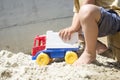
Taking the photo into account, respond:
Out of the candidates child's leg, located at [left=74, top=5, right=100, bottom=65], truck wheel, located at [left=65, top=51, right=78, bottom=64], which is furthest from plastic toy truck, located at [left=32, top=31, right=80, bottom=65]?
child's leg, located at [left=74, top=5, right=100, bottom=65]

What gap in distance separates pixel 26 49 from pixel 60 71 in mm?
1423

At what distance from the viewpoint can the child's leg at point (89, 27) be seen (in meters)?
2.71

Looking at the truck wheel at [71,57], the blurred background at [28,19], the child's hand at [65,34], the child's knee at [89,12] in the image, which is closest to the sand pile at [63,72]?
the truck wheel at [71,57]

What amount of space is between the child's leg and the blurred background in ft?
3.44

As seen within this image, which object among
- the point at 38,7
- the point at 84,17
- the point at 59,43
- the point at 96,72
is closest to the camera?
the point at 96,72

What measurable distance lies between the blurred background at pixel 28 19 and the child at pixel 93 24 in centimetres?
82

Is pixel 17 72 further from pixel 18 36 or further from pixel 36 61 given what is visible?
pixel 18 36

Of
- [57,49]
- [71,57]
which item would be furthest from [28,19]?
[71,57]

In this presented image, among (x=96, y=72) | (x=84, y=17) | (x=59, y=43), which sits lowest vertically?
(x=96, y=72)

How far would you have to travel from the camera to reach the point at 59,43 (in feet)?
9.53

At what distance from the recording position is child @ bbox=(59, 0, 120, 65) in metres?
2.72

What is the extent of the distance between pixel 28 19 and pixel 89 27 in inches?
49.0

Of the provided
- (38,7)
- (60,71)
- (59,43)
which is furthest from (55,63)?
(38,7)

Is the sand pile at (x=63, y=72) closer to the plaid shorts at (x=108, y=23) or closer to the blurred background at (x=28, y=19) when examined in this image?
the plaid shorts at (x=108, y=23)
